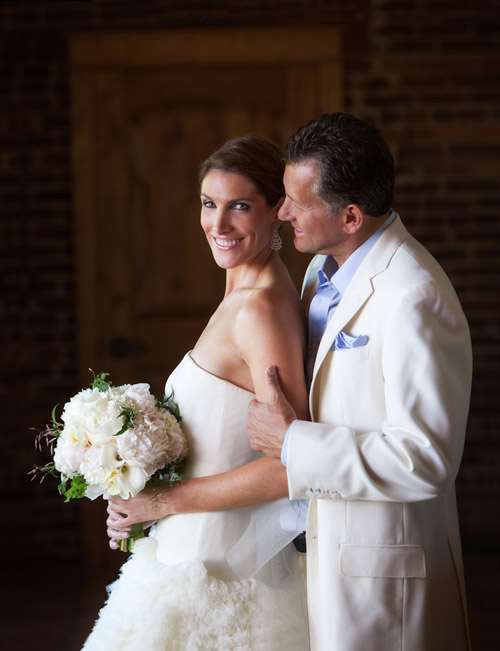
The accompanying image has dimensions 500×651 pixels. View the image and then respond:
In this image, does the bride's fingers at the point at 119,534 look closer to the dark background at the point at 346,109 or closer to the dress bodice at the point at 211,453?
the dress bodice at the point at 211,453

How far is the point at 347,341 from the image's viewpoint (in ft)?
5.86

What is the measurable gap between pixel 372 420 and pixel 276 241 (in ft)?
2.12

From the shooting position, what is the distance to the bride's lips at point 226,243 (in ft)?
7.01

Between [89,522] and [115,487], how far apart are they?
281cm

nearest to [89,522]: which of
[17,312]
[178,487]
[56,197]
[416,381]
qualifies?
[17,312]

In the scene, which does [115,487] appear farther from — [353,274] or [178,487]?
[353,274]

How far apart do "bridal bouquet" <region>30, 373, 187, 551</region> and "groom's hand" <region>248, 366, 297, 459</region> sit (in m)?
0.24

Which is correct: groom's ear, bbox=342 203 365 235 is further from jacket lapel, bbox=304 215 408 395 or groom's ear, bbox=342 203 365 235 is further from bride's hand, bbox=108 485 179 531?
bride's hand, bbox=108 485 179 531

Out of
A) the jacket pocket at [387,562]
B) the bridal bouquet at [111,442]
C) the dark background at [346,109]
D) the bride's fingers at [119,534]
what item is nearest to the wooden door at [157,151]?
the dark background at [346,109]

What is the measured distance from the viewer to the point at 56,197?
4.58 meters

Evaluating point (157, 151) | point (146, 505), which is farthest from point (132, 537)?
point (157, 151)

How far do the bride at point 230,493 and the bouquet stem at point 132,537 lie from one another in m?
0.03

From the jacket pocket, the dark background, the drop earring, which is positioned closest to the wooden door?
the dark background

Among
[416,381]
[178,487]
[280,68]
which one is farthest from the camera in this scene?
[280,68]
